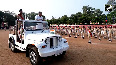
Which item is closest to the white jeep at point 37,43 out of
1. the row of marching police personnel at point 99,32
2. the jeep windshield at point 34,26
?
the jeep windshield at point 34,26

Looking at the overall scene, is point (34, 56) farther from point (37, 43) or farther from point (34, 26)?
point (34, 26)

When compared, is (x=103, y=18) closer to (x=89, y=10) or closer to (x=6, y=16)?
(x=89, y=10)

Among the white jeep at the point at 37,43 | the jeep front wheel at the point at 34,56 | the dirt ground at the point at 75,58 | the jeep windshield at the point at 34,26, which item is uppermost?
the jeep windshield at the point at 34,26

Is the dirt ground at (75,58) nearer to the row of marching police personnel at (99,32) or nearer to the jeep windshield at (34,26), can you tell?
the jeep windshield at (34,26)

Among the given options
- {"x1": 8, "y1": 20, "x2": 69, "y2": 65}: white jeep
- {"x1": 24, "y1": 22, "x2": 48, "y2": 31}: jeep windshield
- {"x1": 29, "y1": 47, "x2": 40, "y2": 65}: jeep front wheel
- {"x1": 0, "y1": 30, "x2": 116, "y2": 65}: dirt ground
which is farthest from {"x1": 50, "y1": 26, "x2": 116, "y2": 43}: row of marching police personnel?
{"x1": 29, "y1": 47, "x2": 40, "y2": 65}: jeep front wheel

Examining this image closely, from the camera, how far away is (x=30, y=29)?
18.7 ft

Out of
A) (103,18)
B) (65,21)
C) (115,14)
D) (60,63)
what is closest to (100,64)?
(60,63)

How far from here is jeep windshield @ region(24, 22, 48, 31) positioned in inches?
222

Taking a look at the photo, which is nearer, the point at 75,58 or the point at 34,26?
the point at 75,58

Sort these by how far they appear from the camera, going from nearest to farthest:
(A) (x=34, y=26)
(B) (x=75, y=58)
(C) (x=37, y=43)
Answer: (C) (x=37, y=43)
(B) (x=75, y=58)
(A) (x=34, y=26)

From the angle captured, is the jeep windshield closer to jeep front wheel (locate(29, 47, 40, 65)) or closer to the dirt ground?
jeep front wheel (locate(29, 47, 40, 65))

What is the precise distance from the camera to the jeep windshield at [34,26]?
18.5ft

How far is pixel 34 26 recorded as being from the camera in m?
5.94

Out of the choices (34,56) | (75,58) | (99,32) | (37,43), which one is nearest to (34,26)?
(37,43)
